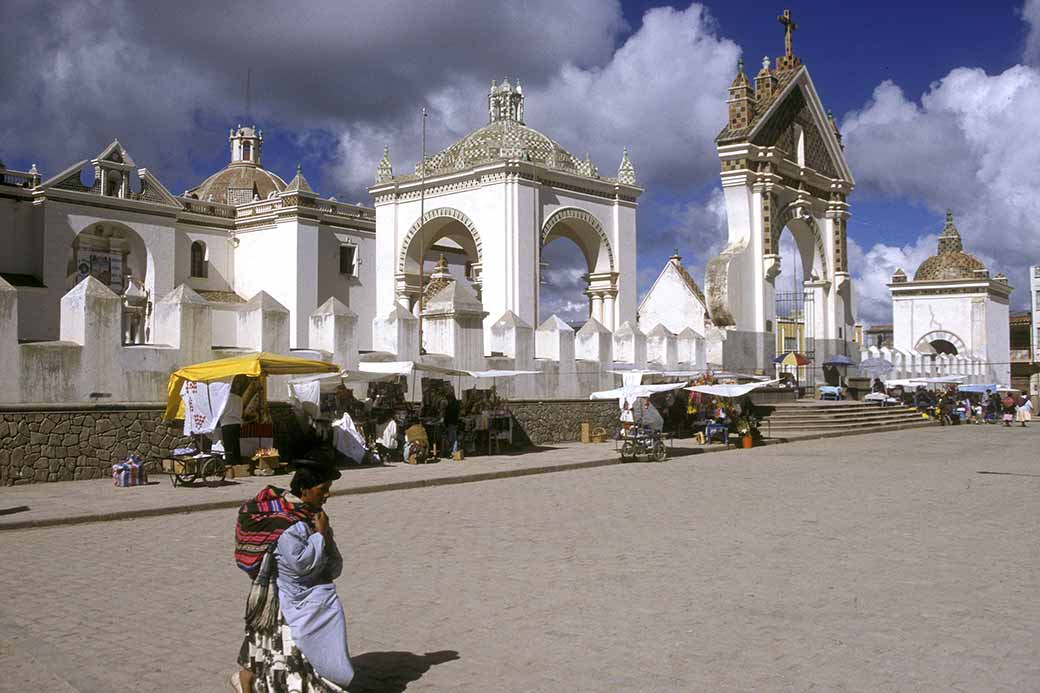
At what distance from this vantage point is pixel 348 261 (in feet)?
114

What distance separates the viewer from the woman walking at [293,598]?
4.07m

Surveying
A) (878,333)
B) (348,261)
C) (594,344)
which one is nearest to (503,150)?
(594,344)

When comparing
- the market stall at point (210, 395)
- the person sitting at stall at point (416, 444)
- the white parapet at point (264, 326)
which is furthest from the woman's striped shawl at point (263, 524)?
the person sitting at stall at point (416, 444)

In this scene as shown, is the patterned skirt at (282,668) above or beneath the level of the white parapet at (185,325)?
beneath

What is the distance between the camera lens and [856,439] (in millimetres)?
22828

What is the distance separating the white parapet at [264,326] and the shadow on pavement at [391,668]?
1132cm

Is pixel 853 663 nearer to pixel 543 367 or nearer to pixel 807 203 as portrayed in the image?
pixel 543 367

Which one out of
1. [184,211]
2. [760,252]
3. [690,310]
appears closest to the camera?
[760,252]

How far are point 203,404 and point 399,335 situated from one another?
4.74 m

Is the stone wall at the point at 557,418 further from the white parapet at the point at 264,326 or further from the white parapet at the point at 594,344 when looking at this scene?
the white parapet at the point at 264,326

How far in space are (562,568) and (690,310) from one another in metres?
31.2

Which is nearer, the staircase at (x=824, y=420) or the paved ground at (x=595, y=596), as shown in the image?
the paved ground at (x=595, y=596)

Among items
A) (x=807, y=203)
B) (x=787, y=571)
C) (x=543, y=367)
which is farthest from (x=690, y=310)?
(x=787, y=571)

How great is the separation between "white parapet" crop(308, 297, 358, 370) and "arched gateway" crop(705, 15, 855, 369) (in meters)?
12.8
